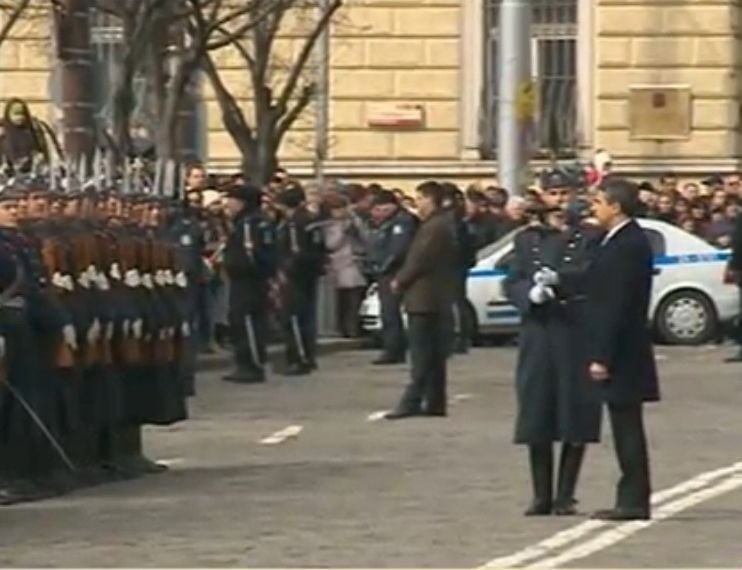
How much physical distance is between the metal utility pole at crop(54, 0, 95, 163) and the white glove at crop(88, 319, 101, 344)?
603cm

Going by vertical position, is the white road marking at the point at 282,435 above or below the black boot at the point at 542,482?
below

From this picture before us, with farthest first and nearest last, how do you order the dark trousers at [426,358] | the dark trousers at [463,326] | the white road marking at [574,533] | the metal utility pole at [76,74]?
the dark trousers at [463,326]
the metal utility pole at [76,74]
the dark trousers at [426,358]
the white road marking at [574,533]

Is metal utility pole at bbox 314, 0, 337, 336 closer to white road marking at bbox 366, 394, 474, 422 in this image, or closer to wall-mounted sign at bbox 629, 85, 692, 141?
wall-mounted sign at bbox 629, 85, 692, 141

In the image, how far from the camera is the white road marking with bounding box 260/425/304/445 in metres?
21.9

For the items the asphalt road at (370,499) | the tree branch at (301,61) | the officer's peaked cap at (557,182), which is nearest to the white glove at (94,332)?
the asphalt road at (370,499)

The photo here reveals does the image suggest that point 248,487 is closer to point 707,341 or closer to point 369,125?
point 707,341

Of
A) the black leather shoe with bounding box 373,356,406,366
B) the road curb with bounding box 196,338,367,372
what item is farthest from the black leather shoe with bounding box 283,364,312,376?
the black leather shoe with bounding box 373,356,406,366

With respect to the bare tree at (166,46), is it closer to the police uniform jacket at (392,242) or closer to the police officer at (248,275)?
the police officer at (248,275)

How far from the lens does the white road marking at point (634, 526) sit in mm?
14797

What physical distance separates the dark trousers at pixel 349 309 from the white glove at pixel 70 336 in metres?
16.8

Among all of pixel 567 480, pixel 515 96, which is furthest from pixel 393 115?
pixel 567 480

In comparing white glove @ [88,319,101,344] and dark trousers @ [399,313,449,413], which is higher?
white glove @ [88,319,101,344]

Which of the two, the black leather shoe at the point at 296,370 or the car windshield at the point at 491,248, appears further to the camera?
the car windshield at the point at 491,248

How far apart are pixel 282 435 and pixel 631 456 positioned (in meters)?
6.50
